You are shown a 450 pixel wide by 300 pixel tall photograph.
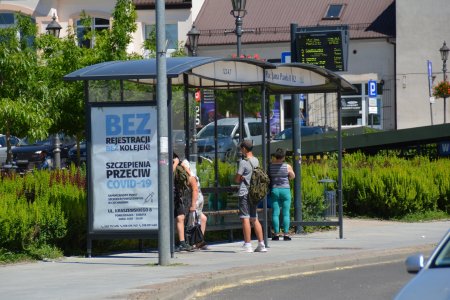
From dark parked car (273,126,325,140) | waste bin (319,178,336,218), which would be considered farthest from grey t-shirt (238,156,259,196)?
dark parked car (273,126,325,140)

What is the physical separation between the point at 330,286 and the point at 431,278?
272 inches

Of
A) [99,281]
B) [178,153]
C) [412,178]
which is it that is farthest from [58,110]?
[99,281]

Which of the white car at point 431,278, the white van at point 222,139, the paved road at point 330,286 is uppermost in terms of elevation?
the white van at point 222,139

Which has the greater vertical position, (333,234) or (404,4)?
(404,4)

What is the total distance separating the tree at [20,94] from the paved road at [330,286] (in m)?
14.1

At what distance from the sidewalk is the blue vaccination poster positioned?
25.8 inches

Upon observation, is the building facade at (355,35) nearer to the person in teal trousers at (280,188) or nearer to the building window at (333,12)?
the building window at (333,12)

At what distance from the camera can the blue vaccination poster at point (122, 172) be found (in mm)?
19188

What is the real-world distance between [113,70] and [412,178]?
10974 mm

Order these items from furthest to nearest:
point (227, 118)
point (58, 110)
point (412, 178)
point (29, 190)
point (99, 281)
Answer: point (58, 110) → point (412, 178) → point (227, 118) → point (29, 190) → point (99, 281)

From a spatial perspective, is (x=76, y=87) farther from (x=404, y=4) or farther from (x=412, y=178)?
(x=404, y=4)

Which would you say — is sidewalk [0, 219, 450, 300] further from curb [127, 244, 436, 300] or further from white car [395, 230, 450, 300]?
white car [395, 230, 450, 300]

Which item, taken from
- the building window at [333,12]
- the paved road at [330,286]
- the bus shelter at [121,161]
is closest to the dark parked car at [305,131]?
the building window at [333,12]

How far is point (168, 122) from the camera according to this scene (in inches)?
727
